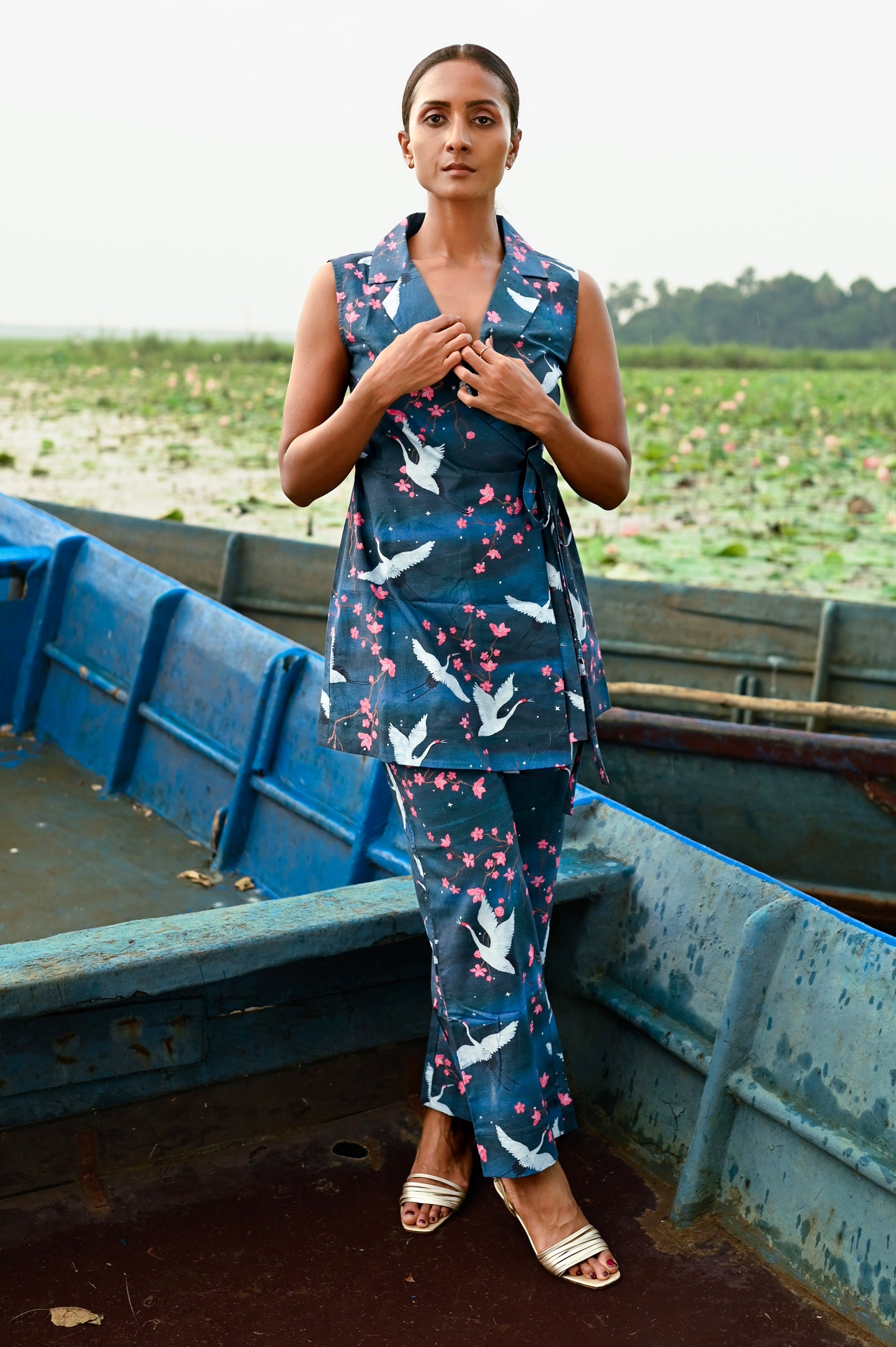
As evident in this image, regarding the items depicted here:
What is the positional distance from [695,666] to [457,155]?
2894 mm

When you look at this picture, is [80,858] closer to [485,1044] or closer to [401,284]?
[485,1044]

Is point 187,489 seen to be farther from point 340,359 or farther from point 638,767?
point 340,359

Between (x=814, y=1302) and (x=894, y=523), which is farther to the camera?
(x=894, y=523)

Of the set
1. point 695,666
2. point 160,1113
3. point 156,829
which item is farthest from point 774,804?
point 160,1113

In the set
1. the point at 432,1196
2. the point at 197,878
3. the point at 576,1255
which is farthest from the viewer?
the point at 197,878

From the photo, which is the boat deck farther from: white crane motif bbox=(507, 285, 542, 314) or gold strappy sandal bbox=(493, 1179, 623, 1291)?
white crane motif bbox=(507, 285, 542, 314)

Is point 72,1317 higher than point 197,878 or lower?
lower

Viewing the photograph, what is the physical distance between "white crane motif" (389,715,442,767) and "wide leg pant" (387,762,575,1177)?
2 centimetres

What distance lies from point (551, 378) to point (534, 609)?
271 mm

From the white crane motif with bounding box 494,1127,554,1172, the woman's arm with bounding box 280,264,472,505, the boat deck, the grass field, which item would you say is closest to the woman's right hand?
the woman's arm with bounding box 280,264,472,505

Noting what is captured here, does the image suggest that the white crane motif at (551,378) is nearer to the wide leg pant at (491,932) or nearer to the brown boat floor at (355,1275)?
the wide leg pant at (491,932)

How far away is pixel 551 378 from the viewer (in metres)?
1.59

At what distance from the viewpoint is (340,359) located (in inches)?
62.8

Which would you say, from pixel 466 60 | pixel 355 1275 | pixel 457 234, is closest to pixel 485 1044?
pixel 355 1275
